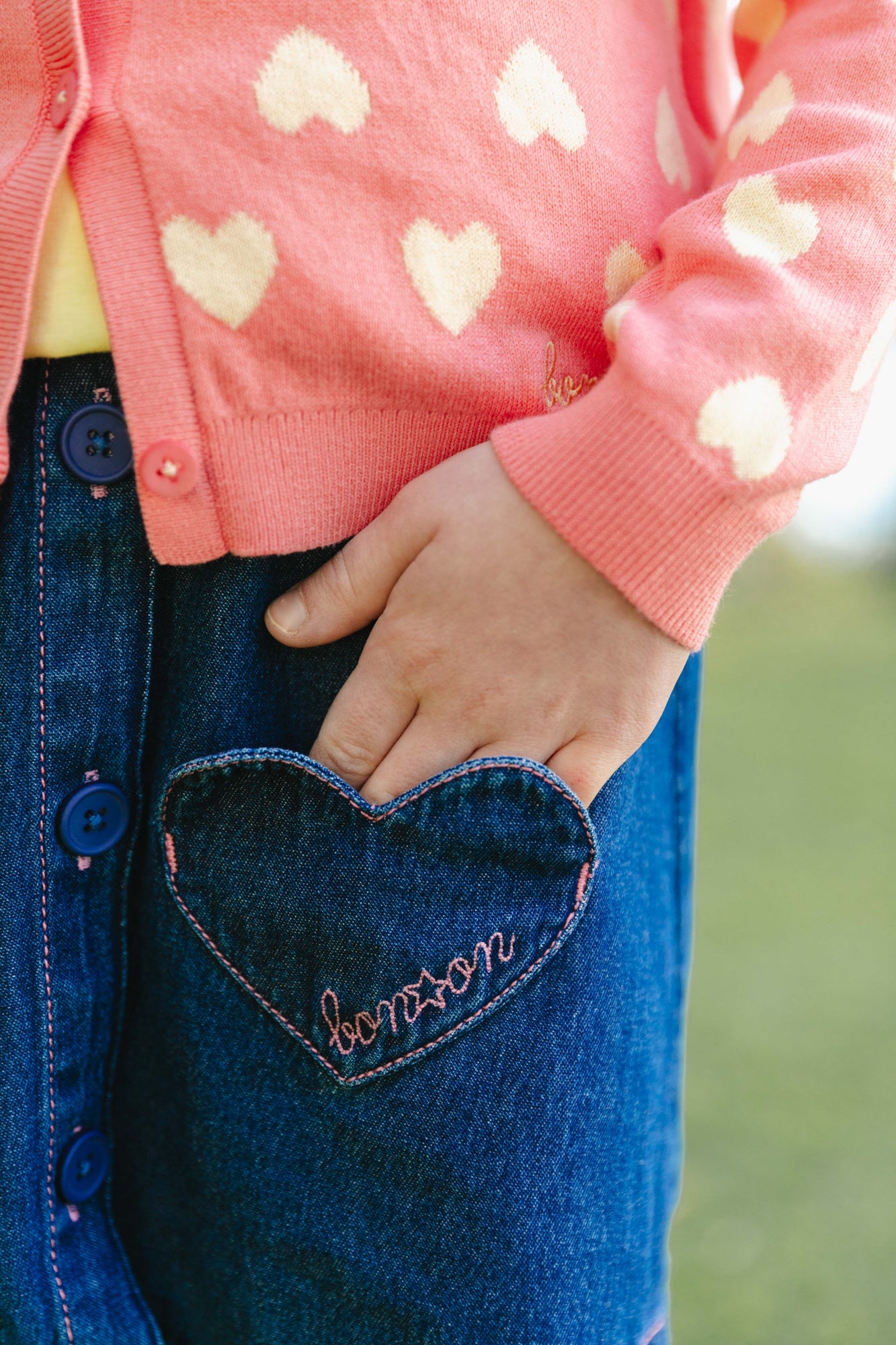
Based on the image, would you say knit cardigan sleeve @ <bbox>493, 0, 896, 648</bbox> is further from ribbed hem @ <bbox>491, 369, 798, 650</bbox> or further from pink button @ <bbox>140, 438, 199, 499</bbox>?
pink button @ <bbox>140, 438, 199, 499</bbox>

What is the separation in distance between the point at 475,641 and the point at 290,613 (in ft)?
0.43

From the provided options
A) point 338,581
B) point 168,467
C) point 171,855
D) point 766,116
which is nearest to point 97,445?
point 168,467

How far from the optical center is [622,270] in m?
0.74

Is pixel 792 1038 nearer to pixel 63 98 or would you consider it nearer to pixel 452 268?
pixel 452 268

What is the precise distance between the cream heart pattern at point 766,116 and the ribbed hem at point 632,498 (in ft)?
0.73

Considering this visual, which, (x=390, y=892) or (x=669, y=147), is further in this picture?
(x=669, y=147)

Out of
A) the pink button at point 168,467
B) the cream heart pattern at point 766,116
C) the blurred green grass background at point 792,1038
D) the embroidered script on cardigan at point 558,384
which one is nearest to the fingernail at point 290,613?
the pink button at point 168,467

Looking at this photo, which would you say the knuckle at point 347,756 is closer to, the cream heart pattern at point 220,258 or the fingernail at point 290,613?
the fingernail at point 290,613

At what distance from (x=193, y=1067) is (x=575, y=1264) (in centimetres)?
29

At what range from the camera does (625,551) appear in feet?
2.10

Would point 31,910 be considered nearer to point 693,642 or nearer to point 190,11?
point 693,642

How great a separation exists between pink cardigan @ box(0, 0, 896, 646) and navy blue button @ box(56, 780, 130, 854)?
175 millimetres

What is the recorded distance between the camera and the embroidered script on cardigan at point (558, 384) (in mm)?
721

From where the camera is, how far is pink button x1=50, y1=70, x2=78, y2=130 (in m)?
0.62
